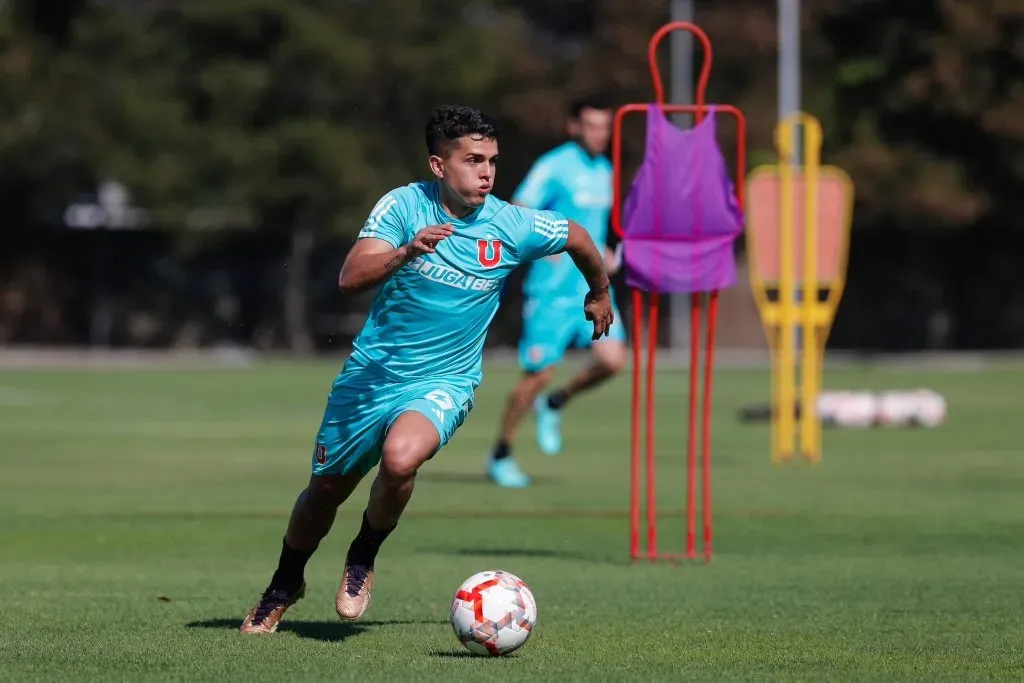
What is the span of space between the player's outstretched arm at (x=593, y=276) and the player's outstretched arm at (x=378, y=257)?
0.95 m

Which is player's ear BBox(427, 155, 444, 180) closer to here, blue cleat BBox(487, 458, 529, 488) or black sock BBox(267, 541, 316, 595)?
black sock BBox(267, 541, 316, 595)

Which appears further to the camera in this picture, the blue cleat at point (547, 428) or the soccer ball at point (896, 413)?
the soccer ball at point (896, 413)

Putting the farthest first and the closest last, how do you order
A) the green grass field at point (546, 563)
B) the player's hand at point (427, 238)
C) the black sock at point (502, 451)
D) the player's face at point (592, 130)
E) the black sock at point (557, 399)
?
1. the black sock at point (557, 399)
2. the black sock at point (502, 451)
3. the player's face at point (592, 130)
4. the green grass field at point (546, 563)
5. the player's hand at point (427, 238)

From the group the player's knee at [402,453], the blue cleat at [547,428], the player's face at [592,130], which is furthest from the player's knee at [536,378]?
the player's knee at [402,453]

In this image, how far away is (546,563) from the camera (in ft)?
36.0

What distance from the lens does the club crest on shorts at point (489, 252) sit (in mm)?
8242

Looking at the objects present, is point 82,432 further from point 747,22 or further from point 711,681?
point 747,22

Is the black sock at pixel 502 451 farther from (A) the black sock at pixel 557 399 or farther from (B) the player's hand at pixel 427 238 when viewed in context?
(B) the player's hand at pixel 427 238

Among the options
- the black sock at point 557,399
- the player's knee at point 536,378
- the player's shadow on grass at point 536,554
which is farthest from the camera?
the black sock at point 557,399

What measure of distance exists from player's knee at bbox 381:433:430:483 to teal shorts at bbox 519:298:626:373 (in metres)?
7.56

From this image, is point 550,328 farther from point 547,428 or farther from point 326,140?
point 326,140

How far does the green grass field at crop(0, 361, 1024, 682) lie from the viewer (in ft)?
25.3

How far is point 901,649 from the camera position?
8000mm

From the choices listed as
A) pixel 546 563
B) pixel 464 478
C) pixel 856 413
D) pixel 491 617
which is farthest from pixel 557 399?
pixel 491 617
